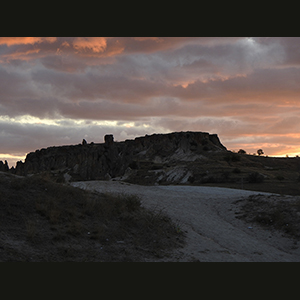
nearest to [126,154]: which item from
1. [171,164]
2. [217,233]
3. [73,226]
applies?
[171,164]

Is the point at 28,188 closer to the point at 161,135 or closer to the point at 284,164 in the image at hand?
the point at 284,164

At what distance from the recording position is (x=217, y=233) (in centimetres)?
1382

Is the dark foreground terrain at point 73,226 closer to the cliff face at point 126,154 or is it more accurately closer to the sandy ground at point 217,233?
the sandy ground at point 217,233

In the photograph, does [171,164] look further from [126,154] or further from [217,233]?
[217,233]

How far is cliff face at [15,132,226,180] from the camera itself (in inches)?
2945

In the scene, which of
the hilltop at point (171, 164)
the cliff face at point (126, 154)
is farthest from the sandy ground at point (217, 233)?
the cliff face at point (126, 154)

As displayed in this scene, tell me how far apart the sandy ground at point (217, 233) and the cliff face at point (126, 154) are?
46.8 meters

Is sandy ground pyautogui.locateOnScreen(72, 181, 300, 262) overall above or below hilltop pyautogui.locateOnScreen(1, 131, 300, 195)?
below

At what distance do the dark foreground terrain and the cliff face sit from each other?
52383 millimetres

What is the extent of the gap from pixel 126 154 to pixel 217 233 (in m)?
82.9

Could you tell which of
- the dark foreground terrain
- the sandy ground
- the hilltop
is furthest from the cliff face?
the dark foreground terrain

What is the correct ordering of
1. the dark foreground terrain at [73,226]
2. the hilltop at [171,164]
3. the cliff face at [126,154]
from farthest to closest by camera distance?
the cliff face at [126,154] < the hilltop at [171,164] < the dark foreground terrain at [73,226]

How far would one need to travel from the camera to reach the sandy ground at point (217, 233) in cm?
1063

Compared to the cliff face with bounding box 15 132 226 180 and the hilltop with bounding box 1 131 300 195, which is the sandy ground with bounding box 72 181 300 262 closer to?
the hilltop with bounding box 1 131 300 195
